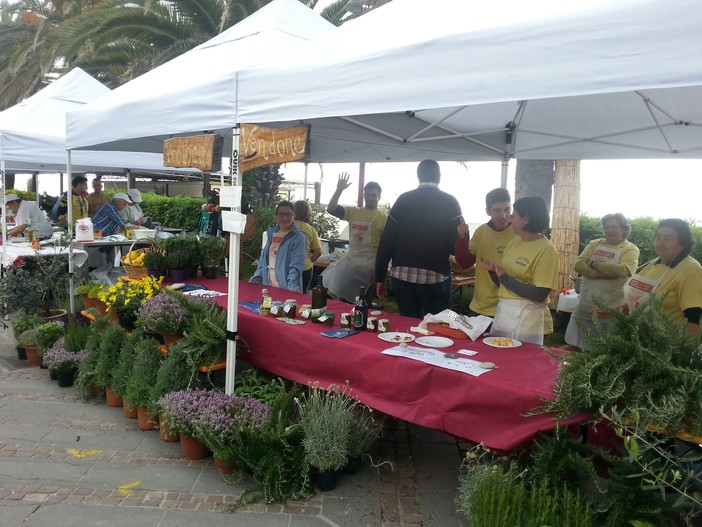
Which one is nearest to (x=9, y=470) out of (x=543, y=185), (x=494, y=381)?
(x=494, y=381)

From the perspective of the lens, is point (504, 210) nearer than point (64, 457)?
No

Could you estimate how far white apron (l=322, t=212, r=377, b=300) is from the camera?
19.0ft

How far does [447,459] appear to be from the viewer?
343 centimetres

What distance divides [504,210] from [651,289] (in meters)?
1.06

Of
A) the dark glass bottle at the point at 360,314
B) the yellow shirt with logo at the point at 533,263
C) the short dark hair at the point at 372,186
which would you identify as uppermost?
the short dark hair at the point at 372,186

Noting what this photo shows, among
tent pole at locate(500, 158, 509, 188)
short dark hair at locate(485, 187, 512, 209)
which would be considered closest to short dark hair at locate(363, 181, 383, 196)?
tent pole at locate(500, 158, 509, 188)

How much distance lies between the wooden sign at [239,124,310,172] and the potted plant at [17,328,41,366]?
3263 mm

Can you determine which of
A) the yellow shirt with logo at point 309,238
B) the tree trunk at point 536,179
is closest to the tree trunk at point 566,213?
the tree trunk at point 536,179

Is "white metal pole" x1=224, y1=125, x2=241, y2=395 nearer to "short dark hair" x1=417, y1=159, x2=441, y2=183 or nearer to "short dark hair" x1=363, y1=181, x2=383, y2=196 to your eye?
"short dark hair" x1=417, y1=159, x2=441, y2=183

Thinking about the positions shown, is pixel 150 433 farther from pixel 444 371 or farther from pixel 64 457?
pixel 444 371

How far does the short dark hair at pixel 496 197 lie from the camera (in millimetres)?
3805

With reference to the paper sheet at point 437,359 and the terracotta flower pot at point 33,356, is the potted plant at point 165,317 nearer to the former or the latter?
the paper sheet at point 437,359

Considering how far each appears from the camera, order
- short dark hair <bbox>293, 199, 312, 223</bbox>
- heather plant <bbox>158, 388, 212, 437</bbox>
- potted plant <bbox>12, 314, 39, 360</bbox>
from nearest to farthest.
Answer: heather plant <bbox>158, 388, 212, 437</bbox> → potted plant <bbox>12, 314, 39, 360</bbox> → short dark hair <bbox>293, 199, 312, 223</bbox>

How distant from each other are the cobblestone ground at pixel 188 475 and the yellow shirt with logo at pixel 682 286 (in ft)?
5.28
